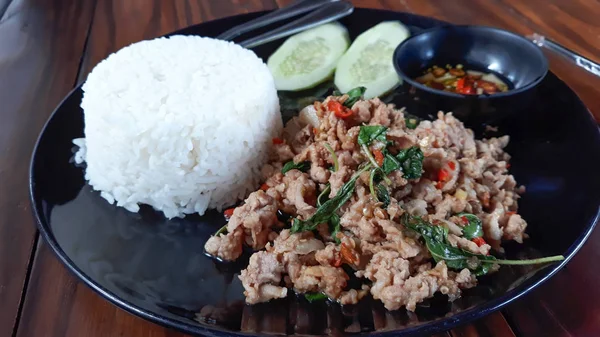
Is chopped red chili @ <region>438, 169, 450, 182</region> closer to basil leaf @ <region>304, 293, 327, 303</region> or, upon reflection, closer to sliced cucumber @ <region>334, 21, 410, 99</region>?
basil leaf @ <region>304, 293, 327, 303</region>

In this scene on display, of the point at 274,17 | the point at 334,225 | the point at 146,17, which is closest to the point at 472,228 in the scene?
the point at 334,225

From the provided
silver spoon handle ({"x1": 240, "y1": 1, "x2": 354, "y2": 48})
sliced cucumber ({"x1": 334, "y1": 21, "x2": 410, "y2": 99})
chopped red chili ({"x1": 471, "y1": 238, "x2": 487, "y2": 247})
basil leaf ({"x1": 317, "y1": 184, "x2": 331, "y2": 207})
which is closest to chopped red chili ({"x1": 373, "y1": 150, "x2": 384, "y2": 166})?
basil leaf ({"x1": 317, "y1": 184, "x2": 331, "y2": 207})

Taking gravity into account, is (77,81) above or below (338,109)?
below

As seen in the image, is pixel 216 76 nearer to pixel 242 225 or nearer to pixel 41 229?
pixel 242 225

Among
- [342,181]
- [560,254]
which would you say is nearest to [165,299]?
[342,181]

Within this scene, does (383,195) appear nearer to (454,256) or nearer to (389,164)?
(389,164)

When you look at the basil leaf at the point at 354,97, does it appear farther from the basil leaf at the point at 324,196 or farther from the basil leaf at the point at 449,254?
the basil leaf at the point at 449,254

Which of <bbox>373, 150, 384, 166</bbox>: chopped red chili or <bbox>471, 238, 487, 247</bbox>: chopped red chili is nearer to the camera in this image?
<bbox>471, 238, 487, 247</bbox>: chopped red chili
